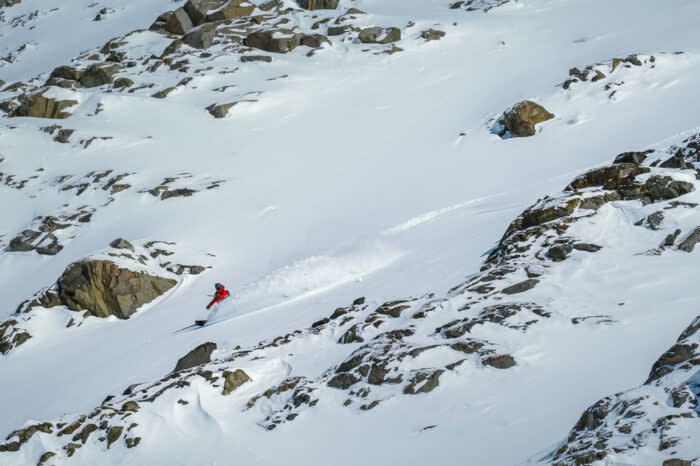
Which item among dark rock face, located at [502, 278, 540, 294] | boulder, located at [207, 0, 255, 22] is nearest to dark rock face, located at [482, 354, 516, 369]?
dark rock face, located at [502, 278, 540, 294]

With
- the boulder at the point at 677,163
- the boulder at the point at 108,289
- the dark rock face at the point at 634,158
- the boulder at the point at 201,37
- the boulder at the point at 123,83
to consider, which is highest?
the boulder at the point at 201,37

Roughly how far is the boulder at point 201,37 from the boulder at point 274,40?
3.13 m

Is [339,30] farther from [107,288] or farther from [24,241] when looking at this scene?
[107,288]

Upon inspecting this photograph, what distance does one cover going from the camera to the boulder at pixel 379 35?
42.1 metres

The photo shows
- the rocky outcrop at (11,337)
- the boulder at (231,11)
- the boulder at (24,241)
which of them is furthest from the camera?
the boulder at (231,11)

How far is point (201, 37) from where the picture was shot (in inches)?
1783

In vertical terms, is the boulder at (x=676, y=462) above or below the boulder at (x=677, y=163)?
above

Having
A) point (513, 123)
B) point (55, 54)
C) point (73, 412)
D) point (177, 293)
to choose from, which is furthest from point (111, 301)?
point (55, 54)

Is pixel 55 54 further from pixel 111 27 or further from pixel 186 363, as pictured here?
pixel 186 363

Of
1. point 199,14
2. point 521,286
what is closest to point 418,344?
point 521,286

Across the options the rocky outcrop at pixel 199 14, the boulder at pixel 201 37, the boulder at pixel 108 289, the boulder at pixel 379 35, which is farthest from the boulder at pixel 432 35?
the boulder at pixel 108 289

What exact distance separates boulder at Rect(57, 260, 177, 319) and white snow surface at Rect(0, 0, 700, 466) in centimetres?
61

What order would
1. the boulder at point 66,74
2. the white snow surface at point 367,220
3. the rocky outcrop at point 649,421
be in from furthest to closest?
1. the boulder at point 66,74
2. the white snow surface at point 367,220
3. the rocky outcrop at point 649,421

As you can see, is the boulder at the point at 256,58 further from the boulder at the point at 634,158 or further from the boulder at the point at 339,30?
the boulder at the point at 634,158
